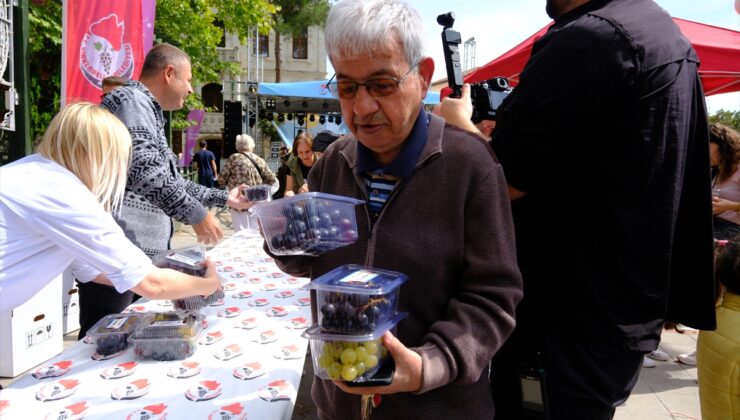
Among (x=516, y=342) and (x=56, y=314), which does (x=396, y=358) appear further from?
(x=56, y=314)

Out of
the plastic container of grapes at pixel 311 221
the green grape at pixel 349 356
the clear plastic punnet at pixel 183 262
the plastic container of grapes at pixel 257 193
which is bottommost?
the clear plastic punnet at pixel 183 262

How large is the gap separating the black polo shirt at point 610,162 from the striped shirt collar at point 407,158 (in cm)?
21

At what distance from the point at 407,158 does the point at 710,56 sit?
14.7 feet

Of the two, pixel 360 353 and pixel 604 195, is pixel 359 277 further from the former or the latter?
pixel 604 195

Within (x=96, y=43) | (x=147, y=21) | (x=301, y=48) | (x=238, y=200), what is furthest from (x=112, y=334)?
(x=301, y=48)

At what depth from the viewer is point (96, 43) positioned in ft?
14.8

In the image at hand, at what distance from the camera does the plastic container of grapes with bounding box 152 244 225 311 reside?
2.00 m

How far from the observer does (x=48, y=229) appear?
60.0 inches

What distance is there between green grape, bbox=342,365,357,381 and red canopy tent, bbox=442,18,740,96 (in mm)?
3422

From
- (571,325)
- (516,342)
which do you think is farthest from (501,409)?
(571,325)

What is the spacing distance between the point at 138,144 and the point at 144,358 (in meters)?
1.26

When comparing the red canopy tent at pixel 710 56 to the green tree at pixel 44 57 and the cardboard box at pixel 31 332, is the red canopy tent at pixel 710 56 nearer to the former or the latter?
the cardboard box at pixel 31 332

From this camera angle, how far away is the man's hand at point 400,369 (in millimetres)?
903

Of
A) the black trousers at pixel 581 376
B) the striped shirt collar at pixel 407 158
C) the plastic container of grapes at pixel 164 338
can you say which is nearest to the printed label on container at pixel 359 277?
the striped shirt collar at pixel 407 158
